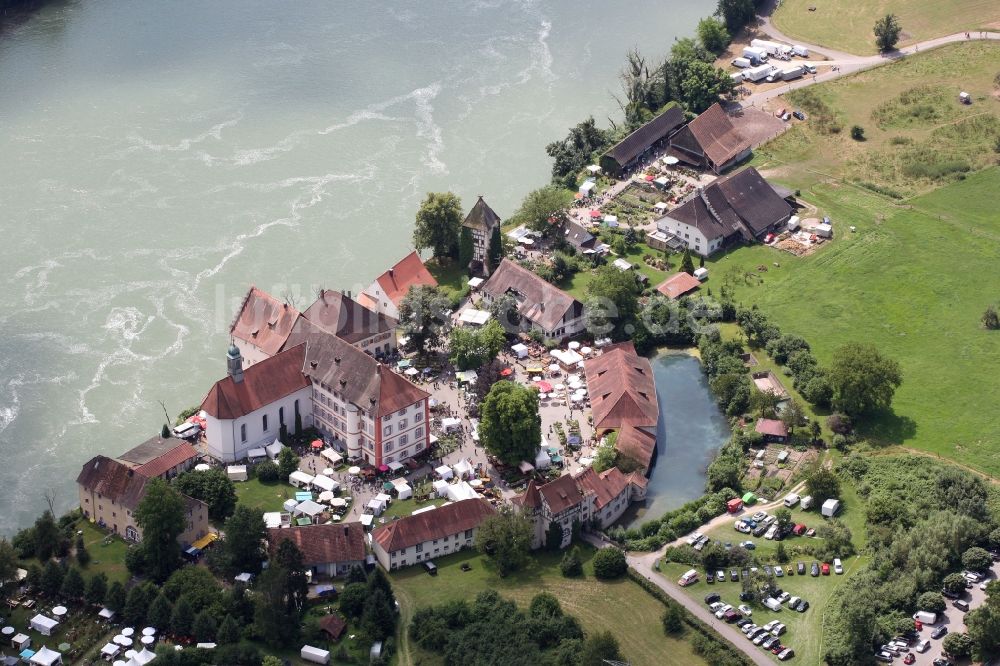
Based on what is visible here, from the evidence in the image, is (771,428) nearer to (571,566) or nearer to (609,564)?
(609,564)

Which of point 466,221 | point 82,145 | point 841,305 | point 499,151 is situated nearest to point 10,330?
point 82,145

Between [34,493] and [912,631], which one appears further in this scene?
[34,493]

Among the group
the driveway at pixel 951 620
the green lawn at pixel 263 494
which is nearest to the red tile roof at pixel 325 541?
the green lawn at pixel 263 494

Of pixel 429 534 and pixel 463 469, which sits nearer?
pixel 429 534

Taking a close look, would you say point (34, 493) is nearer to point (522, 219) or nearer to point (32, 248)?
point (32, 248)

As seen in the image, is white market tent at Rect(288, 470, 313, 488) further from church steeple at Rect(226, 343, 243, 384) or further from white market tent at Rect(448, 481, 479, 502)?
white market tent at Rect(448, 481, 479, 502)

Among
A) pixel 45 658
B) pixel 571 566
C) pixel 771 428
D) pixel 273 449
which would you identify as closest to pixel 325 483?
pixel 273 449
